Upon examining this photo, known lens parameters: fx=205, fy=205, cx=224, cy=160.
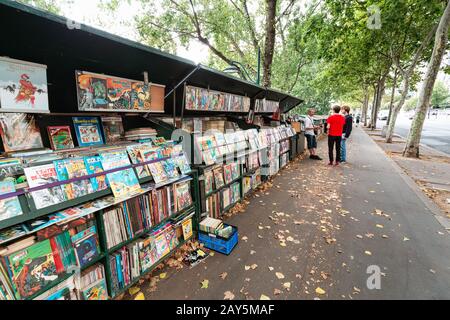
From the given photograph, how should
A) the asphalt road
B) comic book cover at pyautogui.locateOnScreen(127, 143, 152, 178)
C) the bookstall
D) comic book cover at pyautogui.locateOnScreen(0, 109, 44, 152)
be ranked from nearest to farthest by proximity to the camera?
the bookstall < comic book cover at pyautogui.locateOnScreen(0, 109, 44, 152) < comic book cover at pyautogui.locateOnScreen(127, 143, 152, 178) < the asphalt road

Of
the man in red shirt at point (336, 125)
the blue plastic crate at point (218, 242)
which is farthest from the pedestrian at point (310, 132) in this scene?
the blue plastic crate at point (218, 242)

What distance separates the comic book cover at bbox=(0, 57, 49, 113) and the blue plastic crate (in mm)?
2246

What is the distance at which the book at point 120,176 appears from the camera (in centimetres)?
192

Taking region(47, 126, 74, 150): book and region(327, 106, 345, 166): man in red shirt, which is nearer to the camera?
region(47, 126, 74, 150): book

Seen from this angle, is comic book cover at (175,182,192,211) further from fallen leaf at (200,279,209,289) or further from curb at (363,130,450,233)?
curb at (363,130,450,233)

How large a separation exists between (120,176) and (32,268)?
0.89m

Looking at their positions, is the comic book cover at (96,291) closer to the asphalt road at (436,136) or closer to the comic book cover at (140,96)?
the comic book cover at (140,96)

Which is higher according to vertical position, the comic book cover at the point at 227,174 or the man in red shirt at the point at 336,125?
the man in red shirt at the point at 336,125

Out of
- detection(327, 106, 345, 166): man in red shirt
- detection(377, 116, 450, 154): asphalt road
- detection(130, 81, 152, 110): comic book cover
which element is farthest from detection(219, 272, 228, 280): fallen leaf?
detection(377, 116, 450, 154): asphalt road

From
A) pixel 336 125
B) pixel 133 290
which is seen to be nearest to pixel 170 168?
pixel 133 290

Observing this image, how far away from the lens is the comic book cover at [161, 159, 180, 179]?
96.8 inches

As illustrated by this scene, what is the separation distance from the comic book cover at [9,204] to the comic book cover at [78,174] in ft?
1.12
